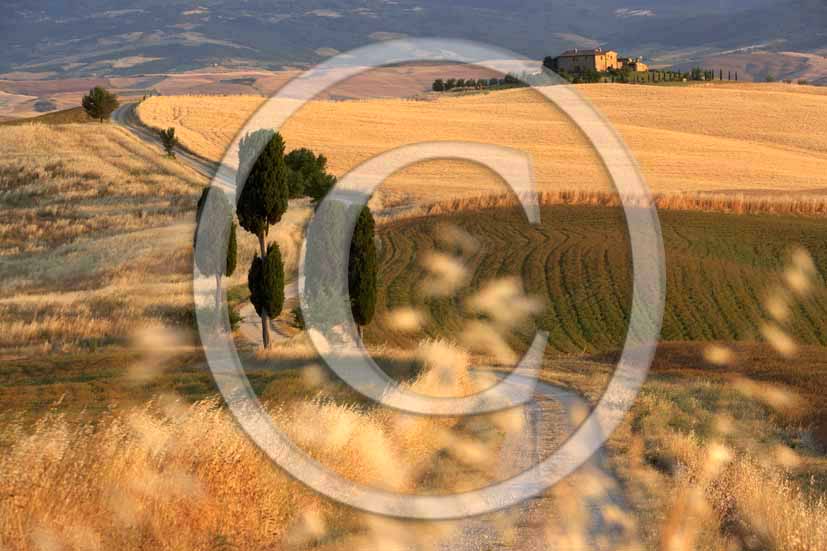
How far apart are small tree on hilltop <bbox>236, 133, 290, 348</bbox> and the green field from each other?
6.18 metres

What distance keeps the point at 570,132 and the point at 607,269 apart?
65.8 m

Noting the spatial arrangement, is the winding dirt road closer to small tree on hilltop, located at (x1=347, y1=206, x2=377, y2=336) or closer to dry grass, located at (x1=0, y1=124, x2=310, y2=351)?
small tree on hilltop, located at (x1=347, y1=206, x2=377, y2=336)

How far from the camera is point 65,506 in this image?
1063 cm

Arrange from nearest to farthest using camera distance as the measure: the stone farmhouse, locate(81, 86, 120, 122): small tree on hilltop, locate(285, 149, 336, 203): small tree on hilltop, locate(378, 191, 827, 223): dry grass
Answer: locate(378, 191, 827, 223): dry grass → locate(285, 149, 336, 203): small tree on hilltop → locate(81, 86, 120, 122): small tree on hilltop → the stone farmhouse

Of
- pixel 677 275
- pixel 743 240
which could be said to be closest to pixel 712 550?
pixel 677 275

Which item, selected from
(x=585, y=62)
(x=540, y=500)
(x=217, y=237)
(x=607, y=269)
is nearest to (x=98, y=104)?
(x=607, y=269)

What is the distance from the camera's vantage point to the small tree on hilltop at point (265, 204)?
2825cm

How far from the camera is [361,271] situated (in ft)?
95.0

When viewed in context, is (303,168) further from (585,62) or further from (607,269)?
(585,62)

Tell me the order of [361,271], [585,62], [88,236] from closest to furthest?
[361,271]
[88,236]
[585,62]

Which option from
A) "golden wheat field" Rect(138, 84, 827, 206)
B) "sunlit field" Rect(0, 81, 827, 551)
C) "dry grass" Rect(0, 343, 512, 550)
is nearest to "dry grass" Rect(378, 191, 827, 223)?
"sunlit field" Rect(0, 81, 827, 551)

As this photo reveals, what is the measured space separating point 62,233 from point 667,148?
209 ft

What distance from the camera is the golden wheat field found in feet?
256

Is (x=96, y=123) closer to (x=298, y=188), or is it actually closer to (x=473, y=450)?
(x=298, y=188)
